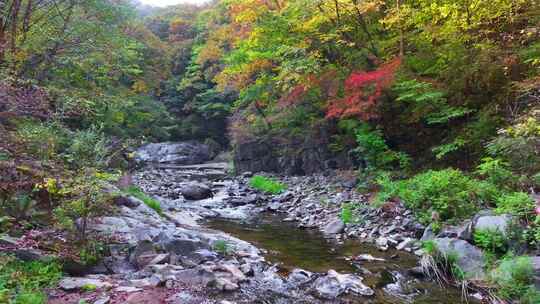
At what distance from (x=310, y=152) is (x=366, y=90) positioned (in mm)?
6332

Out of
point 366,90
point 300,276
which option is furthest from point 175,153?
point 300,276

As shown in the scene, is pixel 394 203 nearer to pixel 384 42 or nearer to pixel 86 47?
pixel 384 42

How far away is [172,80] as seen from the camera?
37438 millimetres

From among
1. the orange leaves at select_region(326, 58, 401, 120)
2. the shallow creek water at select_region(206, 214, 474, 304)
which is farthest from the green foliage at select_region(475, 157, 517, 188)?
the orange leaves at select_region(326, 58, 401, 120)

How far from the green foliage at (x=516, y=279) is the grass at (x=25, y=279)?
5.84 metres

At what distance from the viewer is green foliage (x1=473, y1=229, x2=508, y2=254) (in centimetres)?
650

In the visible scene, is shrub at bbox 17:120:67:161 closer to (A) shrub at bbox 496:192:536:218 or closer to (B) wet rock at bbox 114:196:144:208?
(B) wet rock at bbox 114:196:144:208

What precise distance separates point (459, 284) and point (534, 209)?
1778 mm

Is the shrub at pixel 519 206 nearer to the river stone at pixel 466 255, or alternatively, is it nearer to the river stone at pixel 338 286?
the river stone at pixel 466 255

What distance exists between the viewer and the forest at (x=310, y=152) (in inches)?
229

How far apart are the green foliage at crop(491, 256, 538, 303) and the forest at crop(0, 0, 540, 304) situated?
20 mm

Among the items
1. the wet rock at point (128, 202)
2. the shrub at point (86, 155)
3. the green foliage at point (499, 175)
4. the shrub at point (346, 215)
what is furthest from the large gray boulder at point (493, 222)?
the wet rock at point (128, 202)

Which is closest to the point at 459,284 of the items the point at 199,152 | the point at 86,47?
the point at 86,47

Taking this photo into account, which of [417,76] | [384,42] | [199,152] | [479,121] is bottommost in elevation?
[199,152]
